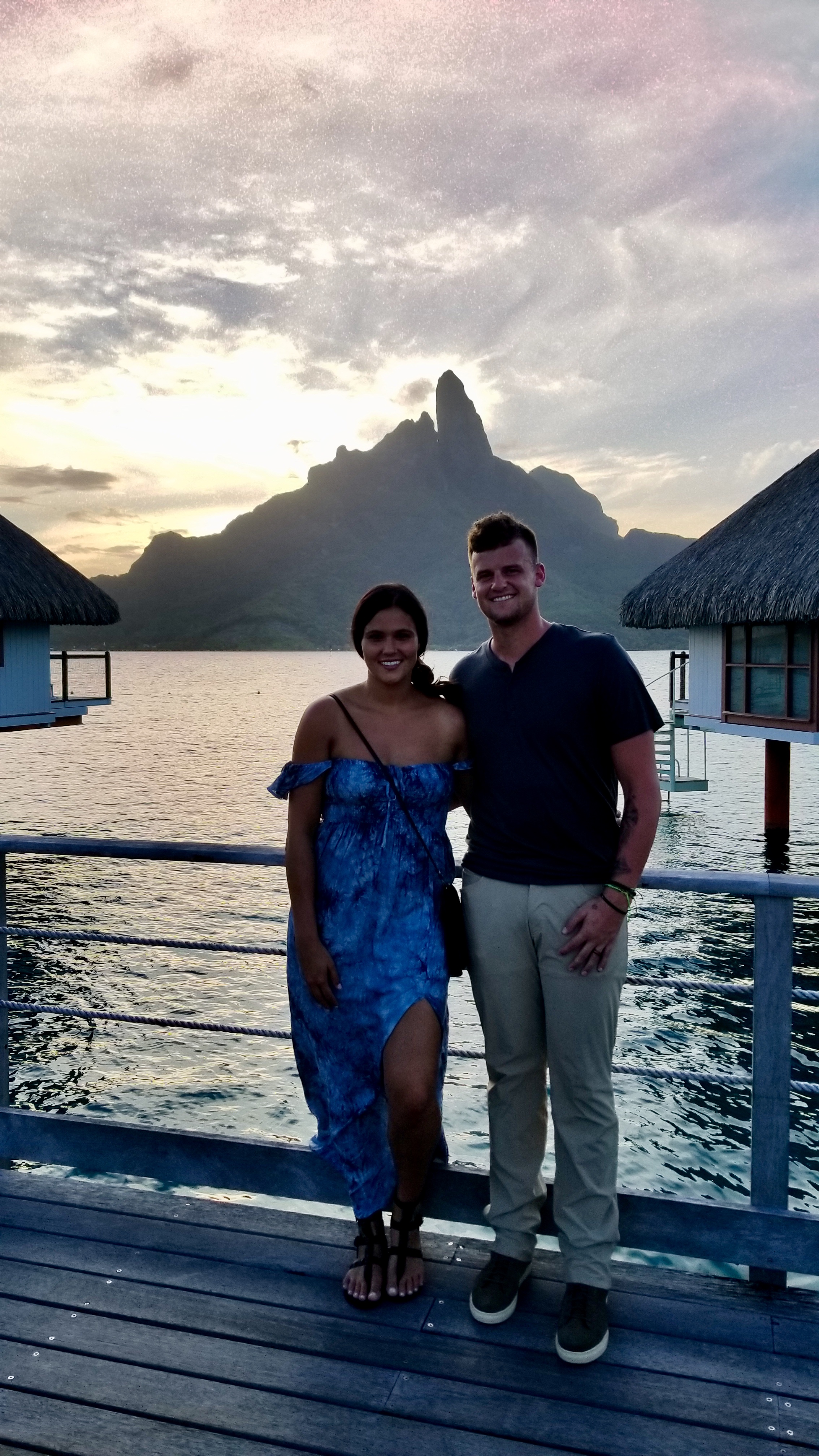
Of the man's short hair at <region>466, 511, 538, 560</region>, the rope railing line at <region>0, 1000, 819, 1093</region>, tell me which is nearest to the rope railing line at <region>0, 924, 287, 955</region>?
the rope railing line at <region>0, 1000, 819, 1093</region>

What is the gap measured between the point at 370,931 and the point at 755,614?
1815cm

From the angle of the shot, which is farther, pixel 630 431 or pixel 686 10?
pixel 630 431

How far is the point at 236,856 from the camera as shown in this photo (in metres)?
3.16

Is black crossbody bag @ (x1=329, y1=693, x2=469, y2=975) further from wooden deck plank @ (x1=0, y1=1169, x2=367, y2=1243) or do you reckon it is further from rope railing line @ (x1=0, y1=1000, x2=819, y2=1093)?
wooden deck plank @ (x1=0, y1=1169, x2=367, y2=1243)

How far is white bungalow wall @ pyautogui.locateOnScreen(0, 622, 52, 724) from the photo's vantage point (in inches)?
928

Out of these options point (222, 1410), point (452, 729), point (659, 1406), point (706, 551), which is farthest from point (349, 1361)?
point (706, 551)

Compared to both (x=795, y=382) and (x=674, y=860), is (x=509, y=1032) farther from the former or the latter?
(x=795, y=382)

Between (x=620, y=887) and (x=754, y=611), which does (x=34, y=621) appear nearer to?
(x=754, y=611)

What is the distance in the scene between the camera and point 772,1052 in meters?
2.85

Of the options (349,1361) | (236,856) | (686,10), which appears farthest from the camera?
(686,10)

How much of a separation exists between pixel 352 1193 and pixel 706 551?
21900 mm

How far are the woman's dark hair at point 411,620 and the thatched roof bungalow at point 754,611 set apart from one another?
1647 centimetres

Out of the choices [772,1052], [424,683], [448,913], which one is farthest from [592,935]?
[424,683]

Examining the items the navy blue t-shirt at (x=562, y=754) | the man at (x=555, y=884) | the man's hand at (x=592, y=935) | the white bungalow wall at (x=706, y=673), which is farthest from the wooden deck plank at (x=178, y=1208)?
the white bungalow wall at (x=706, y=673)
